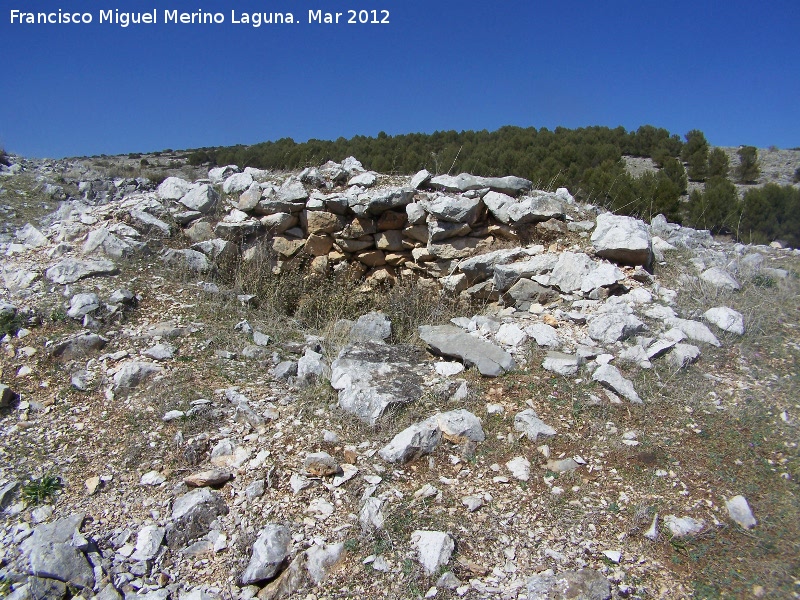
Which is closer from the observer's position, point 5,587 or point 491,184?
point 5,587

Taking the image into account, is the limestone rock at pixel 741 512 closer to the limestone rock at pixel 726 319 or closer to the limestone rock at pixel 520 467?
the limestone rock at pixel 520 467

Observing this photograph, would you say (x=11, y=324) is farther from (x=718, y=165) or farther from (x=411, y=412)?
(x=718, y=165)

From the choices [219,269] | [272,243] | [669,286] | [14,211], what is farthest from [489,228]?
[14,211]

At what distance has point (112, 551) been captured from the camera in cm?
272

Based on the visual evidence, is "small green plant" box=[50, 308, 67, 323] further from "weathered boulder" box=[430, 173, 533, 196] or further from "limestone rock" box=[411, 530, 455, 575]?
"weathered boulder" box=[430, 173, 533, 196]

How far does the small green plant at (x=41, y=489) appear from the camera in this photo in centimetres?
298

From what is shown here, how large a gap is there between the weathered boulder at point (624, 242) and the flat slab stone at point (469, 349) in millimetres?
1931

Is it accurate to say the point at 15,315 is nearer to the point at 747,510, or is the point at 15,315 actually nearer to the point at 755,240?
the point at 747,510

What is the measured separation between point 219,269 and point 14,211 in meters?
4.50

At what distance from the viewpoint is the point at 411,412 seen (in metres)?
3.58

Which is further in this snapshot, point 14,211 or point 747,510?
point 14,211

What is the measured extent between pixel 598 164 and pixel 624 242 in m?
9.15

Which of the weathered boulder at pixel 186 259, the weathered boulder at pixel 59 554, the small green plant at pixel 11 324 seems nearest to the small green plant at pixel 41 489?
the weathered boulder at pixel 59 554

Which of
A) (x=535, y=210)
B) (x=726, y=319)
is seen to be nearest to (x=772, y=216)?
(x=535, y=210)
